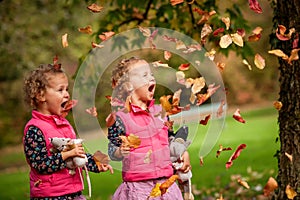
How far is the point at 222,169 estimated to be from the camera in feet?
29.3

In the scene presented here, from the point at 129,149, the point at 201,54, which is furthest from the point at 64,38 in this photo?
the point at 201,54

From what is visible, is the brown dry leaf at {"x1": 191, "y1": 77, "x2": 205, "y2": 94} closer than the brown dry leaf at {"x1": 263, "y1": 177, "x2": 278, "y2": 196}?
No

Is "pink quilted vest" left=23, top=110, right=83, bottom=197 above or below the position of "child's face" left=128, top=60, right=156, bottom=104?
below

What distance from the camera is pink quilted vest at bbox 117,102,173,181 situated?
3553 millimetres

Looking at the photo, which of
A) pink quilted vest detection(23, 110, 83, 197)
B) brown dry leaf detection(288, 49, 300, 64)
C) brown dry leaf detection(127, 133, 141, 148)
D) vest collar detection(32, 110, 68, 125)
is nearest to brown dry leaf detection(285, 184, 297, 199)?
brown dry leaf detection(288, 49, 300, 64)

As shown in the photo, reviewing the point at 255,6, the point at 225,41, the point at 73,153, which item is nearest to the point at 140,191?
the point at 73,153

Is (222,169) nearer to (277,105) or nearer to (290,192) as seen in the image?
(290,192)

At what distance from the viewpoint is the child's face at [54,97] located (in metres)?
3.55

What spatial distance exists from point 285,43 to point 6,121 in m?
9.91

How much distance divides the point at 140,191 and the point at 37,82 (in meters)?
0.77

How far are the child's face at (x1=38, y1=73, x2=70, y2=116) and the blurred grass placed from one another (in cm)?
339

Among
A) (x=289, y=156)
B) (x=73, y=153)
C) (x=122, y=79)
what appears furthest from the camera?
(x=289, y=156)

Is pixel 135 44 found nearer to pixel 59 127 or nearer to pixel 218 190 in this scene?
pixel 218 190

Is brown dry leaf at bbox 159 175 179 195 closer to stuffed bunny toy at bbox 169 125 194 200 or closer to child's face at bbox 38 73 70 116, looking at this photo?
stuffed bunny toy at bbox 169 125 194 200
